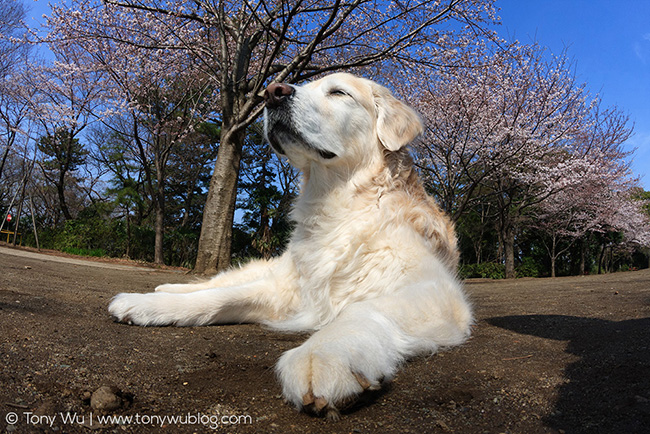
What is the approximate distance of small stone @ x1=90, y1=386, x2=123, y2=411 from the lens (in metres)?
1.17

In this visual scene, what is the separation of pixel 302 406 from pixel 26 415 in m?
0.73

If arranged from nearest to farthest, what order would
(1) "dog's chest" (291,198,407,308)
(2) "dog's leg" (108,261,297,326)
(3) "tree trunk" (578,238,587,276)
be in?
(1) "dog's chest" (291,198,407,308) → (2) "dog's leg" (108,261,297,326) → (3) "tree trunk" (578,238,587,276)

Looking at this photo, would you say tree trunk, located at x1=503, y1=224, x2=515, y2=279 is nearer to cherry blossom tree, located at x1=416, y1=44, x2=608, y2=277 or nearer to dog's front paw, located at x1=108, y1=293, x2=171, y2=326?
cherry blossom tree, located at x1=416, y1=44, x2=608, y2=277

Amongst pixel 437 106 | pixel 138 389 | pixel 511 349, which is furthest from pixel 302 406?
pixel 437 106

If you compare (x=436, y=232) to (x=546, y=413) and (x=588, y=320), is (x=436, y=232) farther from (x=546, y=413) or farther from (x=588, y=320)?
(x=546, y=413)

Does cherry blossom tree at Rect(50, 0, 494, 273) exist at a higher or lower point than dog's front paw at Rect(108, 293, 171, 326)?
higher

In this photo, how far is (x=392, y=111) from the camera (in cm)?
311

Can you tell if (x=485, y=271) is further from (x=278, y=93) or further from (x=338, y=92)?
(x=278, y=93)

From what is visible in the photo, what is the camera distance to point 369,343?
1.56 meters

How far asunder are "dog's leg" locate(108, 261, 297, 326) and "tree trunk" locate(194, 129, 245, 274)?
5.53 meters

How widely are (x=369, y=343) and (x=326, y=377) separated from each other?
0.99 ft

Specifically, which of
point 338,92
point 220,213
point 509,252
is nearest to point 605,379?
point 338,92

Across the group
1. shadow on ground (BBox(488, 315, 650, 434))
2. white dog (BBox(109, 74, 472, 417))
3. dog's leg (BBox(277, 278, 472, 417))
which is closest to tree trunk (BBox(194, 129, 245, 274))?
white dog (BBox(109, 74, 472, 417))

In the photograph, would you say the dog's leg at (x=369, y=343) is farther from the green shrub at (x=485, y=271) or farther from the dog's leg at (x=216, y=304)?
the green shrub at (x=485, y=271)
